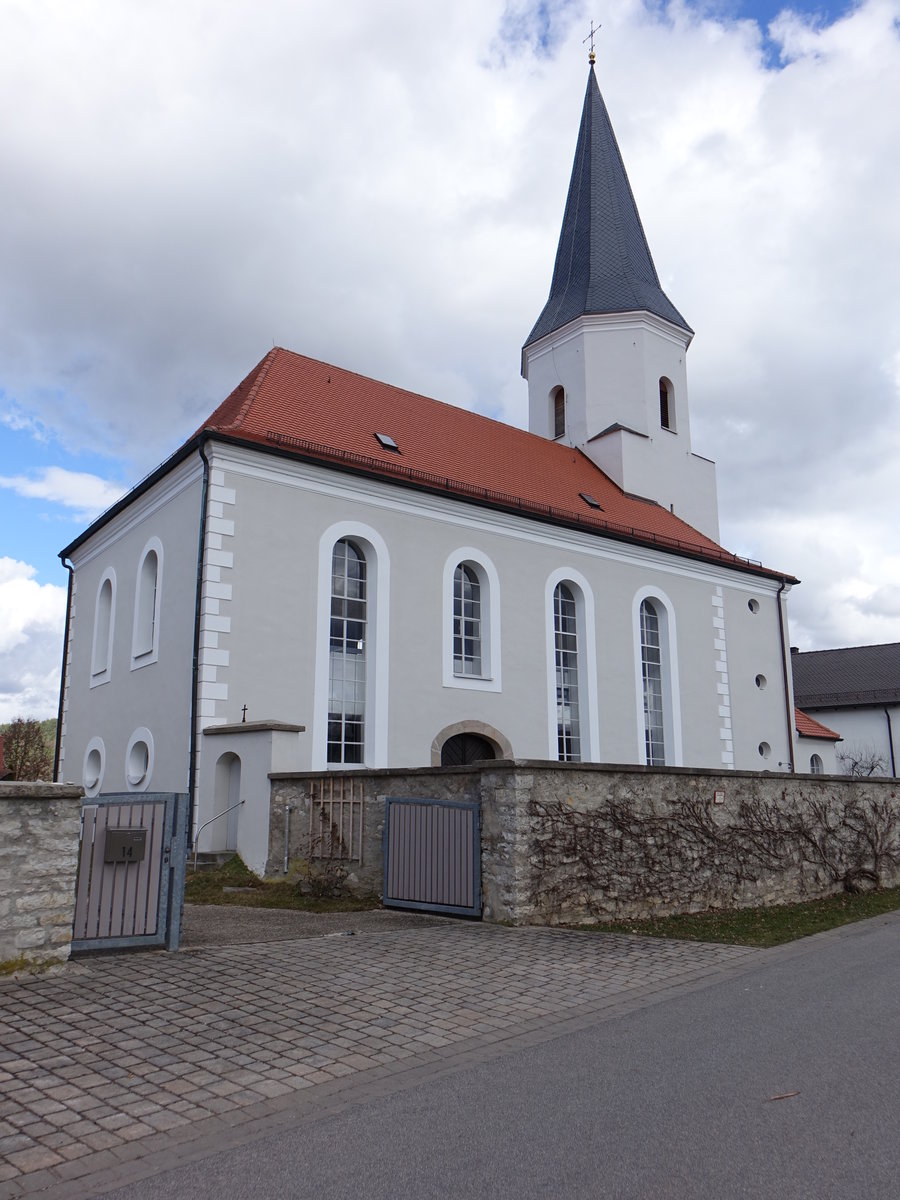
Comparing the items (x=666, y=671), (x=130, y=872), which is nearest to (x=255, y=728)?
(x=130, y=872)

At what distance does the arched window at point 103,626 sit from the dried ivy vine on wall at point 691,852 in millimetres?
12280

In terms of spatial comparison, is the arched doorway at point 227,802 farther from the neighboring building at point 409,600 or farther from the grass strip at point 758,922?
the grass strip at point 758,922

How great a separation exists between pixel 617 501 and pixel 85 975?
764 inches

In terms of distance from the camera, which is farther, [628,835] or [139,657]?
[139,657]

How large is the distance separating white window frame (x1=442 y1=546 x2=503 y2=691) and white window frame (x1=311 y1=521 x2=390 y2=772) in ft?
4.59

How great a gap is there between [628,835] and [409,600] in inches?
309

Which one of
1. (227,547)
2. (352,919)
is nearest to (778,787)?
(352,919)

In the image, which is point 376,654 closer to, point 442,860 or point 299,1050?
point 442,860

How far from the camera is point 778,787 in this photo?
43.3 feet

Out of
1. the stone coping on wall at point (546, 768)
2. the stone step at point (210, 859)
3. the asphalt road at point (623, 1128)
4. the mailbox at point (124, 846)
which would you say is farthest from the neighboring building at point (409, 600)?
the asphalt road at point (623, 1128)

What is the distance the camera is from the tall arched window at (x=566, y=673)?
65.4ft

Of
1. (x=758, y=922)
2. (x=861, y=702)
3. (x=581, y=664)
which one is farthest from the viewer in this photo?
(x=861, y=702)

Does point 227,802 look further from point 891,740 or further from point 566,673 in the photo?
point 891,740

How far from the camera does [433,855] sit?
10.2m
